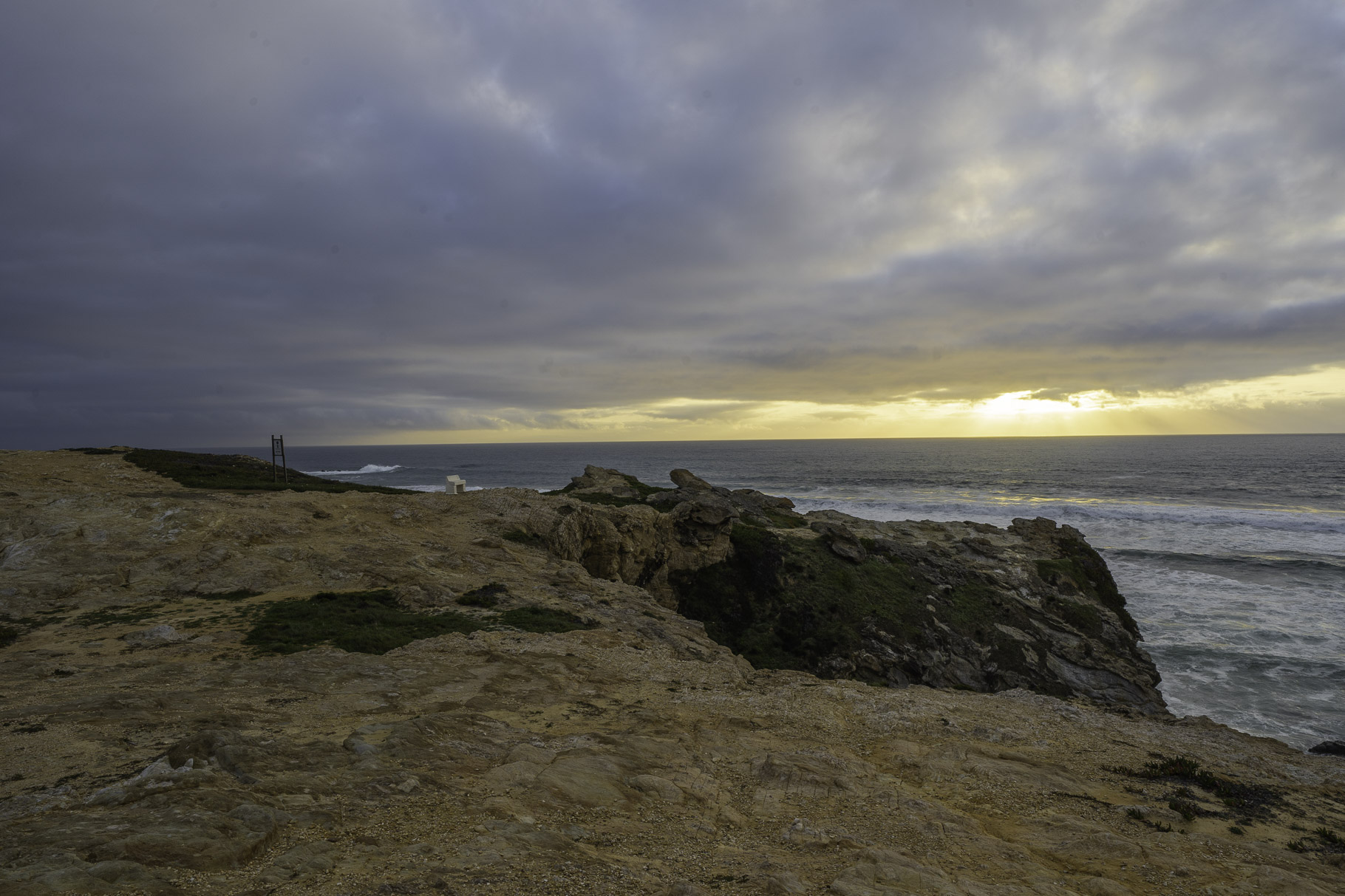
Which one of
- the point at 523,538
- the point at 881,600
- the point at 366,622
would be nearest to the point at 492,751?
the point at 366,622

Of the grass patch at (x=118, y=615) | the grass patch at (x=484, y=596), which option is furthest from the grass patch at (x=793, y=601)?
the grass patch at (x=118, y=615)

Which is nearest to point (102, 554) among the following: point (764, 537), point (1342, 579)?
point (764, 537)

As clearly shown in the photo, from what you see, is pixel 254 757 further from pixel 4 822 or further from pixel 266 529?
pixel 266 529

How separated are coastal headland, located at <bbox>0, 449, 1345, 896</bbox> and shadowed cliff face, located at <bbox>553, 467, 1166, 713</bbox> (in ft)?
37.1

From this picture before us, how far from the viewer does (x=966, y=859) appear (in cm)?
875

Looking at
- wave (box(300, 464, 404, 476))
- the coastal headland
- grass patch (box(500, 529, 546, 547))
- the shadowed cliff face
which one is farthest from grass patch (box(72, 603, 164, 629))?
wave (box(300, 464, 404, 476))

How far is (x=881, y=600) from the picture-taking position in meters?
37.5

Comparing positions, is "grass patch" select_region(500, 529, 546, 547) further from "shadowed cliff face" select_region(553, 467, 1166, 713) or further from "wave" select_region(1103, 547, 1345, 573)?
"wave" select_region(1103, 547, 1345, 573)

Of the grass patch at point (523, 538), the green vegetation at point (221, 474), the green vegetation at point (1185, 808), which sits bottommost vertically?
the green vegetation at point (1185, 808)

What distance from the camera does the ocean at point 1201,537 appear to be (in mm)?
33750

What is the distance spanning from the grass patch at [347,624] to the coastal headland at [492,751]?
140 millimetres

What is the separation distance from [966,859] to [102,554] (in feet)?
96.9

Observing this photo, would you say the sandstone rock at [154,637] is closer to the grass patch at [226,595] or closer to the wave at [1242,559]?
the grass patch at [226,595]

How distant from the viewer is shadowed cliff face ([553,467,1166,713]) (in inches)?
1328
